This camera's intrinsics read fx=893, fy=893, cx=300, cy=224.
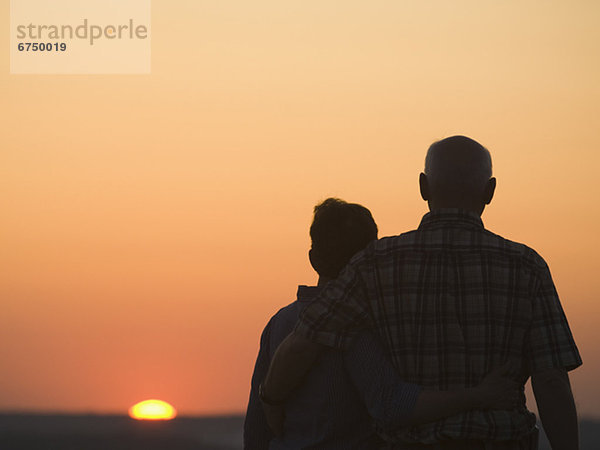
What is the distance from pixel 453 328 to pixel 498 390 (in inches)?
10.0

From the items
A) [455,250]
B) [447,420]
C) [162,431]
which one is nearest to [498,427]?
[447,420]

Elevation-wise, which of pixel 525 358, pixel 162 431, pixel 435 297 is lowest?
pixel 525 358

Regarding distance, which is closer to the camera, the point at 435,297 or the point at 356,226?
the point at 435,297

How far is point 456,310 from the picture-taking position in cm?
304

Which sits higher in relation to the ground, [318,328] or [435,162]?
[435,162]

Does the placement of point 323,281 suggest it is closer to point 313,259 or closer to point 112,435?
point 313,259

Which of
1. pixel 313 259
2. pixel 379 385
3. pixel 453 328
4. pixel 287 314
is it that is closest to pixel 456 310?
pixel 453 328

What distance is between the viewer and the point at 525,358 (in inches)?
122

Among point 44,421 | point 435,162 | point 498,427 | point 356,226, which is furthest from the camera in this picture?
point 44,421

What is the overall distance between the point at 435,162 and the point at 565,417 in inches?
39.2

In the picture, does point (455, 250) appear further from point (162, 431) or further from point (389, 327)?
point (162, 431)

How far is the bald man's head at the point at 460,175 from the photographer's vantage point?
10.5ft

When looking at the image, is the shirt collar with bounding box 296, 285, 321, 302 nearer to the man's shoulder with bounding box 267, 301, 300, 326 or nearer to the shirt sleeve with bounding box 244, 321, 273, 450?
the man's shoulder with bounding box 267, 301, 300, 326

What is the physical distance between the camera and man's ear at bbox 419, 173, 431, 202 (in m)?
3.27
